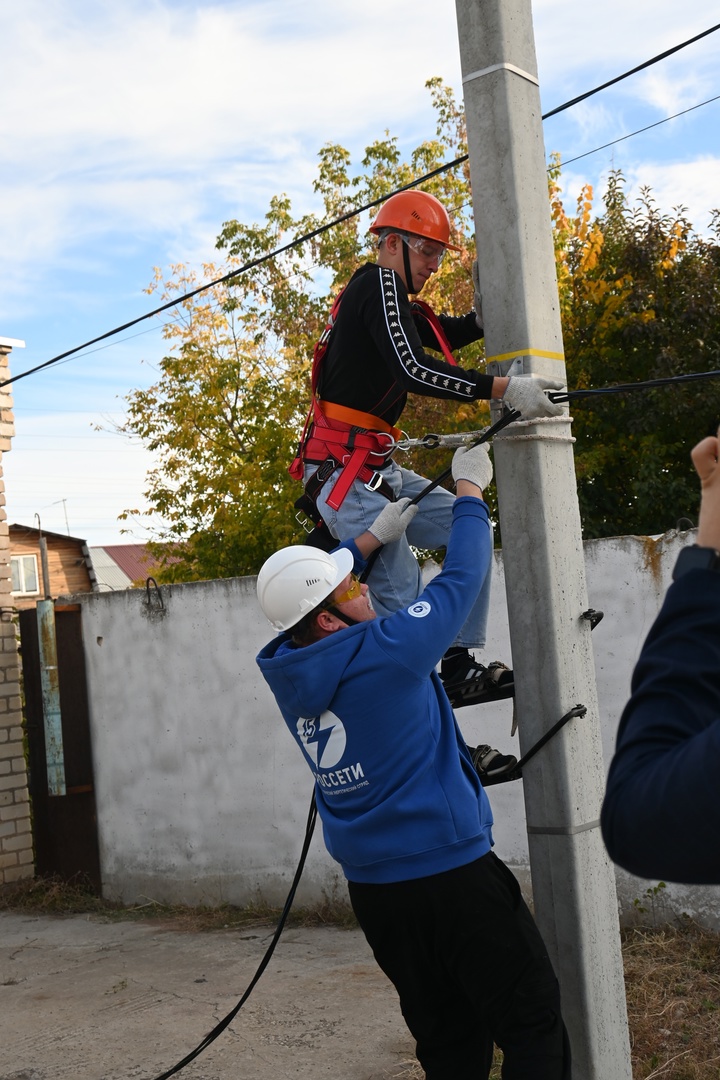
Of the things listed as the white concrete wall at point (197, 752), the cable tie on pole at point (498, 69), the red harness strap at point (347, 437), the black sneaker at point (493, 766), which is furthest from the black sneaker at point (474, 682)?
the white concrete wall at point (197, 752)

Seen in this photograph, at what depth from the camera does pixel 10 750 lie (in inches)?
359

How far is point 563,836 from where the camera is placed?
3.38 m

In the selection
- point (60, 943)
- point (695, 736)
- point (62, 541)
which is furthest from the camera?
point (62, 541)

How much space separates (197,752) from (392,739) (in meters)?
5.07

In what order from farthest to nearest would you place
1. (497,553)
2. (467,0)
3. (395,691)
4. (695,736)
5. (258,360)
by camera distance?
(258,360) < (497,553) < (467,0) < (395,691) < (695,736)

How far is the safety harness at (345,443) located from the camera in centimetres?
390

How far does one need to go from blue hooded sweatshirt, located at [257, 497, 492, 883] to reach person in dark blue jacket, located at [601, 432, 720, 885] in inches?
69.1

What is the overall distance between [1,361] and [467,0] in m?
6.61

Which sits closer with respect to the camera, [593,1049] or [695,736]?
[695,736]

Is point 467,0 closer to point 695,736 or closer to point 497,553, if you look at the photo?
point 695,736

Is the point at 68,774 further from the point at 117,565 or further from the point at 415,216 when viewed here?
the point at 117,565

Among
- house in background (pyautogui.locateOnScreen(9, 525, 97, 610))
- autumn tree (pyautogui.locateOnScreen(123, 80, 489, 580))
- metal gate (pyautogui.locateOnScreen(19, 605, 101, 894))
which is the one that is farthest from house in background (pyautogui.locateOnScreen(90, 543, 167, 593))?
metal gate (pyautogui.locateOnScreen(19, 605, 101, 894))

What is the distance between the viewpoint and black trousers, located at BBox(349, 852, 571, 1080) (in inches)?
124

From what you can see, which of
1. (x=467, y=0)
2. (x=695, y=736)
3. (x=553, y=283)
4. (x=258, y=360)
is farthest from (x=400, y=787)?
(x=258, y=360)
